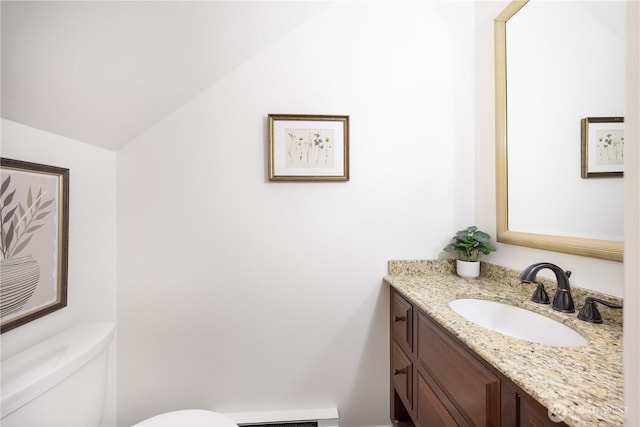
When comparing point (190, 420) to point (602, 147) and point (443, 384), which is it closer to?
point (443, 384)

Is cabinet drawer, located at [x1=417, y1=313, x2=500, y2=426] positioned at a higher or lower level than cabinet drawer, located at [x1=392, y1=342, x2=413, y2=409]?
higher

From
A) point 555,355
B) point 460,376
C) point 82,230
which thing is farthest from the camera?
point 82,230

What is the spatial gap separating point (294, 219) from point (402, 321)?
0.75 m

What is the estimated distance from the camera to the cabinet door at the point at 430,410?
0.89 m

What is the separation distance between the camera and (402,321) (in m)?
1.30

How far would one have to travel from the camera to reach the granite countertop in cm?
49

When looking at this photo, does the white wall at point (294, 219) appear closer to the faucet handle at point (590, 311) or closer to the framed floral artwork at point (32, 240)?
the framed floral artwork at point (32, 240)

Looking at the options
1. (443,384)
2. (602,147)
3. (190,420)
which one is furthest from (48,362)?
(602,147)

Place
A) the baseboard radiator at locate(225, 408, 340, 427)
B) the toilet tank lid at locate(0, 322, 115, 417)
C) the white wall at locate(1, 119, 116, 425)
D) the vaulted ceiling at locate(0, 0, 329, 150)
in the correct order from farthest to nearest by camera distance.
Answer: the baseboard radiator at locate(225, 408, 340, 427)
the white wall at locate(1, 119, 116, 425)
the vaulted ceiling at locate(0, 0, 329, 150)
the toilet tank lid at locate(0, 322, 115, 417)

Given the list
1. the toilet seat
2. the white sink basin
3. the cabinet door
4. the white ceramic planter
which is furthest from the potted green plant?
the toilet seat

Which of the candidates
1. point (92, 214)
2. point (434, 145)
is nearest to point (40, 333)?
point (92, 214)

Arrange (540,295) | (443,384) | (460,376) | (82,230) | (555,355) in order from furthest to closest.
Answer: (82,230) → (540,295) → (443,384) → (460,376) → (555,355)

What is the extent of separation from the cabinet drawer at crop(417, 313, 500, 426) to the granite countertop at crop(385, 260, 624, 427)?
0.07 metres

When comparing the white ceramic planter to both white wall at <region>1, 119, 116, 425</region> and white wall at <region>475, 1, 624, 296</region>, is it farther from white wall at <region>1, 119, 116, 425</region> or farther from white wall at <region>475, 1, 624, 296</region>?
white wall at <region>1, 119, 116, 425</region>
